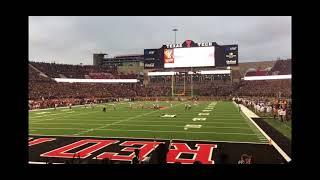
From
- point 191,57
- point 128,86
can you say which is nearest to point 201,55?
point 191,57

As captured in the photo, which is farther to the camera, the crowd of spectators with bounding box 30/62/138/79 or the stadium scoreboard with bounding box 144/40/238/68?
the crowd of spectators with bounding box 30/62/138/79

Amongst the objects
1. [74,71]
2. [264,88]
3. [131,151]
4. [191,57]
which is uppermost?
[191,57]

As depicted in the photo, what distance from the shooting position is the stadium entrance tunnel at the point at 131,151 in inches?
419

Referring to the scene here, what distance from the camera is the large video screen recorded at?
202ft

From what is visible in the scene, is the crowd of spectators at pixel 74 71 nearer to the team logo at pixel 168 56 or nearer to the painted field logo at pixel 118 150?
the team logo at pixel 168 56

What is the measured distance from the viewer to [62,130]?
58.1 ft

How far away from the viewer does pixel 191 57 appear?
204 feet

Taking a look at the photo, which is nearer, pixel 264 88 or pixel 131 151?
pixel 131 151

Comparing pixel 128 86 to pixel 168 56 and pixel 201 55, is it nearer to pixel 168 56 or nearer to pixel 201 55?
pixel 168 56

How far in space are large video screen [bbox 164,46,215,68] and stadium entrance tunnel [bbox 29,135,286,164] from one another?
48.3 m

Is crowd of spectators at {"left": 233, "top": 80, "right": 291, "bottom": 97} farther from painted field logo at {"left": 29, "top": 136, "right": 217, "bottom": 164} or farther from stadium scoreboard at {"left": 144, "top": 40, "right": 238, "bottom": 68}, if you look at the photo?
painted field logo at {"left": 29, "top": 136, "right": 217, "bottom": 164}

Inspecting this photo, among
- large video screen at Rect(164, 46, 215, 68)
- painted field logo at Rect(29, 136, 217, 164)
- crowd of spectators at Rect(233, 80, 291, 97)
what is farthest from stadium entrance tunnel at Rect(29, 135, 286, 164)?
large video screen at Rect(164, 46, 215, 68)

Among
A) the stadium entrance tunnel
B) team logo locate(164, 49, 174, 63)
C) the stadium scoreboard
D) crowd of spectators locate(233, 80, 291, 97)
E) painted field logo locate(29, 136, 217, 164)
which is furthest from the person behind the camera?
team logo locate(164, 49, 174, 63)

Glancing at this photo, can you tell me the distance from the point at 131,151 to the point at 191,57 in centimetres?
5109
